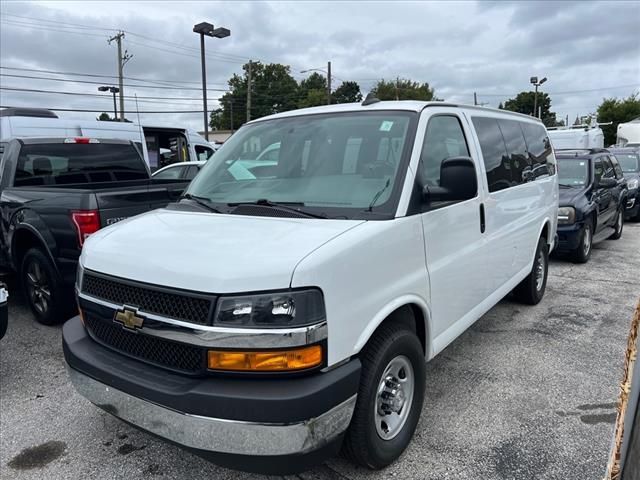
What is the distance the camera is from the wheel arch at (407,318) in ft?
8.16

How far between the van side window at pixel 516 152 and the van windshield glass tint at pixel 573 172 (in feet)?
14.2

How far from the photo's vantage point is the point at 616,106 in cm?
5775

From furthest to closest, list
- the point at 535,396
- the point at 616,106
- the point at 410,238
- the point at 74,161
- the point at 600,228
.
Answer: the point at 616,106
the point at 600,228
the point at 74,161
the point at 535,396
the point at 410,238

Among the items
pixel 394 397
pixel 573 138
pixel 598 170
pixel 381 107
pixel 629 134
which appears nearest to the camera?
pixel 394 397

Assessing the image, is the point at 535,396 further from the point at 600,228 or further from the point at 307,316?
Answer: the point at 600,228

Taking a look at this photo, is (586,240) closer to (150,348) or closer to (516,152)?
(516,152)

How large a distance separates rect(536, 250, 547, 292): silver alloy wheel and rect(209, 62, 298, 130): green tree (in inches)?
2747

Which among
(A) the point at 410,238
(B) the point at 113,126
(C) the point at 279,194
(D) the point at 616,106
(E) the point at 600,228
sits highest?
(D) the point at 616,106

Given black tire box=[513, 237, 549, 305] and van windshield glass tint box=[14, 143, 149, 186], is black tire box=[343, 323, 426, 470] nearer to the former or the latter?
black tire box=[513, 237, 549, 305]

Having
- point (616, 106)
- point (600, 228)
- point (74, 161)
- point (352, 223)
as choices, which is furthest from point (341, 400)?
point (616, 106)

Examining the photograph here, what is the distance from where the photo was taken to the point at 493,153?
13.9 ft

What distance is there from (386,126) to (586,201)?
6.28 metres

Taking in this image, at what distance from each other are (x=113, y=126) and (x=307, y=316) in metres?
11.6

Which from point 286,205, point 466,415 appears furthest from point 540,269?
point 286,205
